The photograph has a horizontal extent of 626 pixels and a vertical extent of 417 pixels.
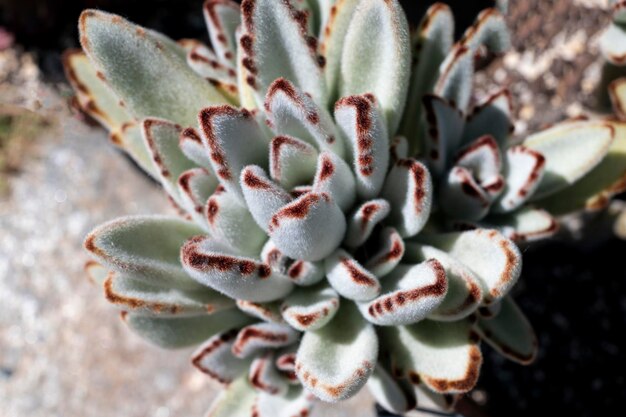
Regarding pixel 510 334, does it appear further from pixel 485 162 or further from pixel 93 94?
pixel 93 94

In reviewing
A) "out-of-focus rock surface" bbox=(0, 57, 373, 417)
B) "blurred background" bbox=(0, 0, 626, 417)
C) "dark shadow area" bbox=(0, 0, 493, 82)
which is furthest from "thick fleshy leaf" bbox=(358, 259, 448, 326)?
"dark shadow area" bbox=(0, 0, 493, 82)

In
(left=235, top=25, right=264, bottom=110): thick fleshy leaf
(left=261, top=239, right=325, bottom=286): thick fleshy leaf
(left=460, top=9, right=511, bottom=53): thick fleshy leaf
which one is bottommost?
(left=261, top=239, right=325, bottom=286): thick fleshy leaf

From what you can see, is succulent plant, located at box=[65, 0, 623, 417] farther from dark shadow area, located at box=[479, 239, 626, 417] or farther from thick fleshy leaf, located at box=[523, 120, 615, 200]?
dark shadow area, located at box=[479, 239, 626, 417]

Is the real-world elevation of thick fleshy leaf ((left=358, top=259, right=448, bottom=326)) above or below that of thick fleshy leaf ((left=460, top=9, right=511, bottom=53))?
below

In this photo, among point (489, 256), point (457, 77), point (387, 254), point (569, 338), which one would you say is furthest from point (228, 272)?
point (569, 338)

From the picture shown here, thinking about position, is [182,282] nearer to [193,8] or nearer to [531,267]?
[531,267]

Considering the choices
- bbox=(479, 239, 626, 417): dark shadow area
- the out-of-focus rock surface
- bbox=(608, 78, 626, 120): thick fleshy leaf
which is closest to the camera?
bbox=(608, 78, 626, 120): thick fleshy leaf
